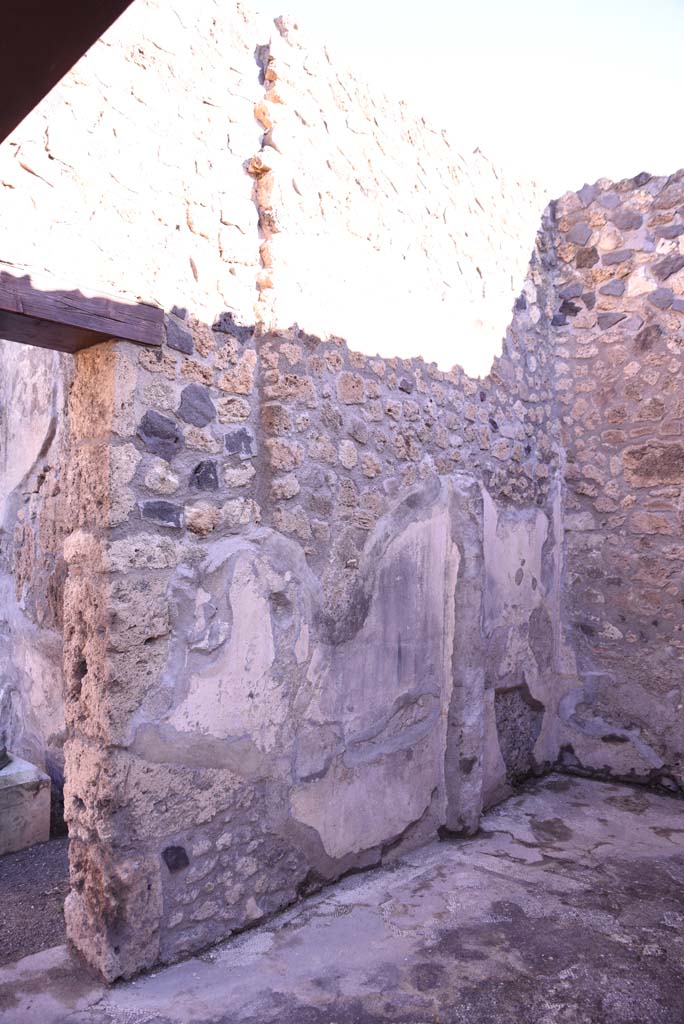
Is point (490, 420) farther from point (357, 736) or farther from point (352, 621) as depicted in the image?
point (357, 736)

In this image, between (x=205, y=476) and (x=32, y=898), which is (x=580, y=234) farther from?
(x=32, y=898)

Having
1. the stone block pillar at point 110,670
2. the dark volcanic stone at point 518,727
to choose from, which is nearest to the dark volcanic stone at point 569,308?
the dark volcanic stone at point 518,727

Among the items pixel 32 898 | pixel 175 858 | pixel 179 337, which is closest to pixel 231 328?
pixel 179 337

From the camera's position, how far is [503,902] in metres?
2.73

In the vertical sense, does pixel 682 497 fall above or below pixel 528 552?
above

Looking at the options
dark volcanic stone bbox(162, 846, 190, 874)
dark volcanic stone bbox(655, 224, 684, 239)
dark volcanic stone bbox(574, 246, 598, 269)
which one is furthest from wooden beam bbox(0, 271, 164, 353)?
dark volcanic stone bbox(655, 224, 684, 239)

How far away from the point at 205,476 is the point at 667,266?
2.96m

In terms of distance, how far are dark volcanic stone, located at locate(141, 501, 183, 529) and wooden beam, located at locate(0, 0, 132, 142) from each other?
1326 mm

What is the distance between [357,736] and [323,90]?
7.91ft

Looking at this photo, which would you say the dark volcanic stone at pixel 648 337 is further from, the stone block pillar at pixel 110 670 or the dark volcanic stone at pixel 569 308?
the stone block pillar at pixel 110 670

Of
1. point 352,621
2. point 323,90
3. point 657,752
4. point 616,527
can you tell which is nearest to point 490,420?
point 616,527

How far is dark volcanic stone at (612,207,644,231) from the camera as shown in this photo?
4176 millimetres

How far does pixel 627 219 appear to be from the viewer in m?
4.20

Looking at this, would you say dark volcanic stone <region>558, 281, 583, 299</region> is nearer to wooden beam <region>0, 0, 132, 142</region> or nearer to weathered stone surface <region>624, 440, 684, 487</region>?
weathered stone surface <region>624, 440, 684, 487</region>
